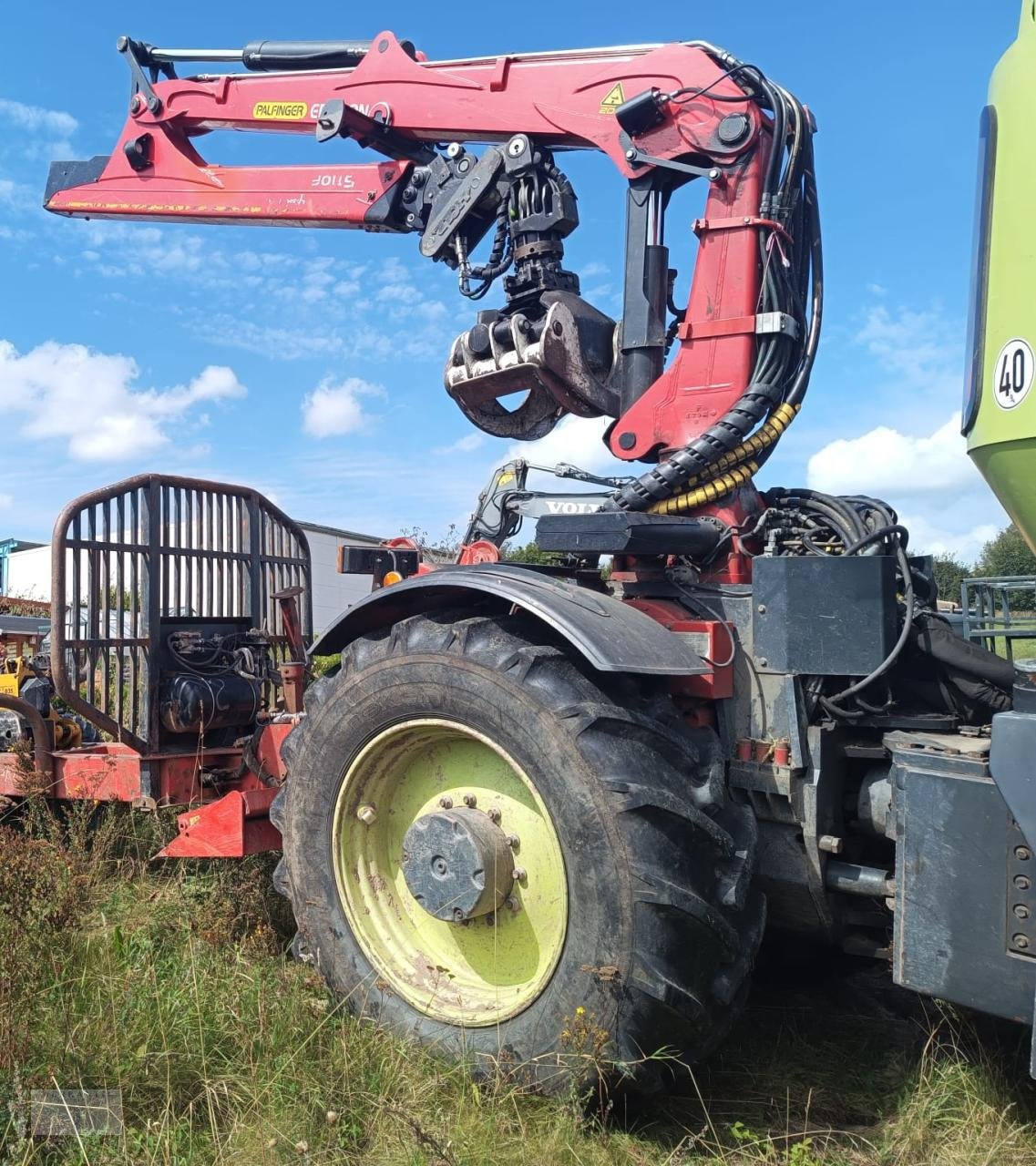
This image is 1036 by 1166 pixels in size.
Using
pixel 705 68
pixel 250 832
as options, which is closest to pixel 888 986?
pixel 250 832

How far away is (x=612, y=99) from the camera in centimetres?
447

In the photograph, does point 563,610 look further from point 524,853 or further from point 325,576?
point 325,576

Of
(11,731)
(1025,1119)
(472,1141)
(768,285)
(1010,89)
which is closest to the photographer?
(1010,89)

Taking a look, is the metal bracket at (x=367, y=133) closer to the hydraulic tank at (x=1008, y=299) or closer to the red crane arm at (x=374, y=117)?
the red crane arm at (x=374, y=117)

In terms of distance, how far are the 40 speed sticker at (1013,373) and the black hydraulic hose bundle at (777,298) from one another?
1.48 metres

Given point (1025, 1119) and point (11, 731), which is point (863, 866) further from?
point (11, 731)

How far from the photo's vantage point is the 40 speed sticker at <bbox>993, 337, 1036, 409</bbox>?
2270 millimetres

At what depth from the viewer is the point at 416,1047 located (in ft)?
10.3

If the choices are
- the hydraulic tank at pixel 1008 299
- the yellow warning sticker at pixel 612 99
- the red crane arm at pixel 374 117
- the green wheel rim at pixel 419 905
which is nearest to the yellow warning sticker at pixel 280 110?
the red crane arm at pixel 374 117

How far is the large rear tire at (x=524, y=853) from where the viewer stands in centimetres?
272

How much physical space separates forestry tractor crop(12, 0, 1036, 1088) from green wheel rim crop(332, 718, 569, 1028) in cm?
1

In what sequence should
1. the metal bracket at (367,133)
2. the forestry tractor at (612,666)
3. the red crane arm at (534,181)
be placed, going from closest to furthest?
the forestry tractor at (612,666) → the red crane arm at (534,181) → the metal bracket at (367,133)

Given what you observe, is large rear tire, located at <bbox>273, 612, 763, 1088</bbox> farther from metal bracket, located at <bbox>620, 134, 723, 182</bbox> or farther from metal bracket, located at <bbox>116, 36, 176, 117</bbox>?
metal bracket, located at <bbox>116, 36, 176, 117</bbox>

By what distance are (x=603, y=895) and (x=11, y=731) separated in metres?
3.83
